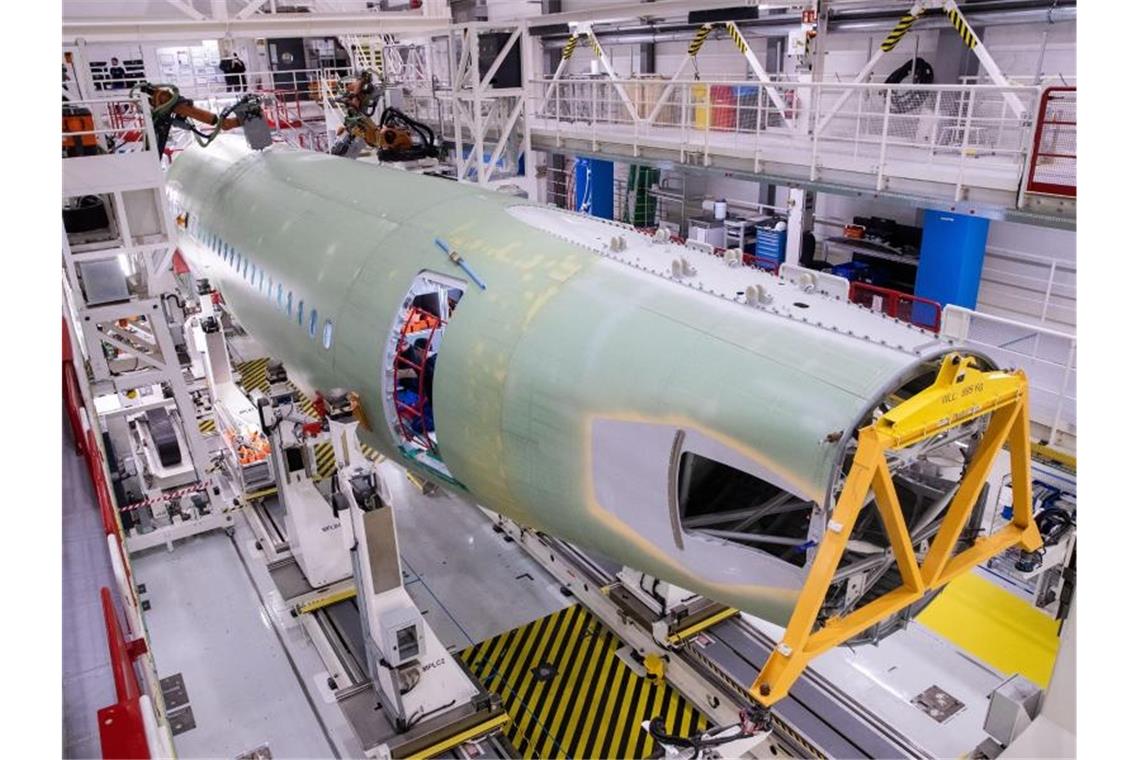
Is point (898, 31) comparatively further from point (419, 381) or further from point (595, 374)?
point (595, 374)

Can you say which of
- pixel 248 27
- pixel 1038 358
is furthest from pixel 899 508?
pixel 248 27

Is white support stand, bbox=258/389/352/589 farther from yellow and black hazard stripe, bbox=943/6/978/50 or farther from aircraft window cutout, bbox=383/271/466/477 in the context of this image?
yellow and black hazard stripe, bbox=943/6/978/50

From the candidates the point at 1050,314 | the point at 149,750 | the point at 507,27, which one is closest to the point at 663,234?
the point at 149,750

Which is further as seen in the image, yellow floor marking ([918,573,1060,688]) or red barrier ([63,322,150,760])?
yellow floor marking ([918,573,1060,688])

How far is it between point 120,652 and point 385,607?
4.60m

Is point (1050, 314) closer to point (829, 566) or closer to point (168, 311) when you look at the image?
point (829, 566)

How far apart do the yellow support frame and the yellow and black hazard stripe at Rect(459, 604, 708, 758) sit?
395cm

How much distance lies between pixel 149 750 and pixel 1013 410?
5.86 metres

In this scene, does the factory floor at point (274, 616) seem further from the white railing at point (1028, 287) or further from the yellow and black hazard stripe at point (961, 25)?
the yellow and black hazard stripe at point (961, 25)

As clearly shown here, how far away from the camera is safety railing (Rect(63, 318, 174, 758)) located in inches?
144

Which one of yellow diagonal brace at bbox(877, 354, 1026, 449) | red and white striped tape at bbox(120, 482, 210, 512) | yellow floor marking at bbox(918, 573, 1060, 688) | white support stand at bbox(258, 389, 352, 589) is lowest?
yellow floor marking at bbox(918, 573, 1060, 688)

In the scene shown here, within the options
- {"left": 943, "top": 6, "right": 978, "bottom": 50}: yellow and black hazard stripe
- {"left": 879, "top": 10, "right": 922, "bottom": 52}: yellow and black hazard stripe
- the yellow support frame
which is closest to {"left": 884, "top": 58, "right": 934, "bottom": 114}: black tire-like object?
{"left": 879, "top": 10, "right": 922, "bottom": 52}: yellow and black hazard stripe

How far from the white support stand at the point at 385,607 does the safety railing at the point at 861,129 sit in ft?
34.1

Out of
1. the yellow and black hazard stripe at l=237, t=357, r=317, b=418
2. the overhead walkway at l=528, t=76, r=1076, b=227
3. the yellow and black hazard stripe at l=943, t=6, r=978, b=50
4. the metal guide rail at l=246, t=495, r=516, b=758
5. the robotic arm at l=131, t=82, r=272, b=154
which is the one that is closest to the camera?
the metal guide rail at l=246, t=495, r=516, b=758
